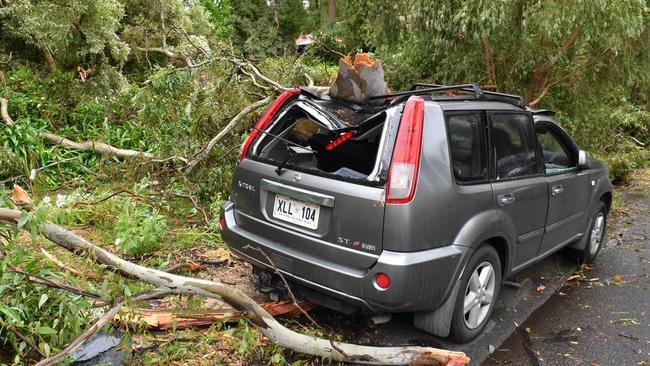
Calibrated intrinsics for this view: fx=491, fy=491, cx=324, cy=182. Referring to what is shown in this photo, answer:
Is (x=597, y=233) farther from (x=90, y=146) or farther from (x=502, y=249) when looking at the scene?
(x=90, y=146)

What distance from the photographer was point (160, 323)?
3.31m

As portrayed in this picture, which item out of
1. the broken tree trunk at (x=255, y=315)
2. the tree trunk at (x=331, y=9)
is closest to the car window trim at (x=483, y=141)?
the broken tree trunk at (x=255, y=315)

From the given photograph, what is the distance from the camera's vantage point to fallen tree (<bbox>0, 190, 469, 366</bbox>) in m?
2.84

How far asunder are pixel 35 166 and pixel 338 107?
18.3 feet

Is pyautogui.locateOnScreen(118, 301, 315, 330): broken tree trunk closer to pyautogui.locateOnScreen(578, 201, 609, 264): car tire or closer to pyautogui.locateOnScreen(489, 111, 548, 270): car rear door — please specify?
pyautogui.locateOnScreen(489, 111, 548, 270): car rear door

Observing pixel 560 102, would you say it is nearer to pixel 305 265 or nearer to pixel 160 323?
pixel 305 265

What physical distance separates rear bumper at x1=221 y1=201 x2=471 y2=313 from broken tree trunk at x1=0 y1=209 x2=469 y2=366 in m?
0.29

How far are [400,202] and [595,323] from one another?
231 cm

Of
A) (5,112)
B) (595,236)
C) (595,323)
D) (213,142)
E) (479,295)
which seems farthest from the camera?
(5,112)

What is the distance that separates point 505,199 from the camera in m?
3.52

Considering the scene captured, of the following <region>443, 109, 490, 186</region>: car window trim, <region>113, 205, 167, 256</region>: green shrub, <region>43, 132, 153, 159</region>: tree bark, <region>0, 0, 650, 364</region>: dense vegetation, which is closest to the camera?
<region>443, 109, 490, 186</region>: car window trim

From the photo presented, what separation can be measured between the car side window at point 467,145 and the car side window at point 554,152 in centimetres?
147

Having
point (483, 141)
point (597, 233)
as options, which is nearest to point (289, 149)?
point (483, 141)

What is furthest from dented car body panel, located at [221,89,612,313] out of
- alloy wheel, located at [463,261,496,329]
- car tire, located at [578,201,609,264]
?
car tire, located at [578,201,609,264]
